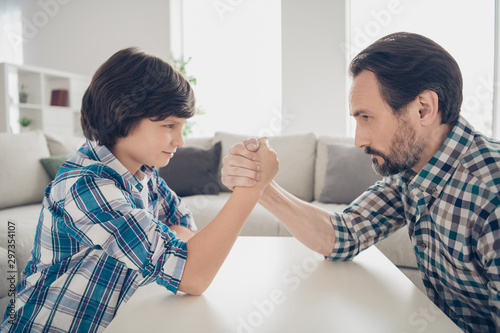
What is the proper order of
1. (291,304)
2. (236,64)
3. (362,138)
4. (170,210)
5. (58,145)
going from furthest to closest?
1. (236,64)
2. (58,145)
3. (170,210)
4. (362,138)
5. (291,304)

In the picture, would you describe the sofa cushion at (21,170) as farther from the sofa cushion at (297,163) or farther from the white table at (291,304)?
the white table at (291,304)

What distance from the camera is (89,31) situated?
5188 millimetres

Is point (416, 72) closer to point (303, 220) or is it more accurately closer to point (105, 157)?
point (303, 220)

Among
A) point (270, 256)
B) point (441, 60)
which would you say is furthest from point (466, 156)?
point (270, 256)

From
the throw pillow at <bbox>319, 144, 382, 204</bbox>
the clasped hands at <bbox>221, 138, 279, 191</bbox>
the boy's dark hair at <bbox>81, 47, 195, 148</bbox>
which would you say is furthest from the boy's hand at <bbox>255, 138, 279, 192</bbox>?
the throw pillow at <bbox>319, 144, 382, 204</bbox>

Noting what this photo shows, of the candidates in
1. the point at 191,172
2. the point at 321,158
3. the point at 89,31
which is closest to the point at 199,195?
the point at 191,172

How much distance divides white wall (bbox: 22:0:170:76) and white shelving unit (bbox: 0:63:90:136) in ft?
1.64

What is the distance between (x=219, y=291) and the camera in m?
0.66

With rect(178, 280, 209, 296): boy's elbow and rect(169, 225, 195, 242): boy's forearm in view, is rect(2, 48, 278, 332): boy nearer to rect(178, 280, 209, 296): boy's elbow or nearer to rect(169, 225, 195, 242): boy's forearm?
rect(178, 280, 209, 296): boy's elbow

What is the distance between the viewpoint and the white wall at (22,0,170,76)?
4941mm

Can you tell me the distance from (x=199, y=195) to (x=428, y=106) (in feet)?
6.38


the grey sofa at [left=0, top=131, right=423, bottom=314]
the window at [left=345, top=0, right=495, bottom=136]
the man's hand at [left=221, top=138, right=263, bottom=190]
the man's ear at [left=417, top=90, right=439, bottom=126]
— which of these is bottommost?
the grey sofa at [left=0, top=131, right=423, bottom=314]

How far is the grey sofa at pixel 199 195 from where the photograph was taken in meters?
1.73

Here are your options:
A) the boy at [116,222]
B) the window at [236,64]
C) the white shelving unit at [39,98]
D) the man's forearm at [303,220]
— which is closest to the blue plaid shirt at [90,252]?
the boy at [116,222]
